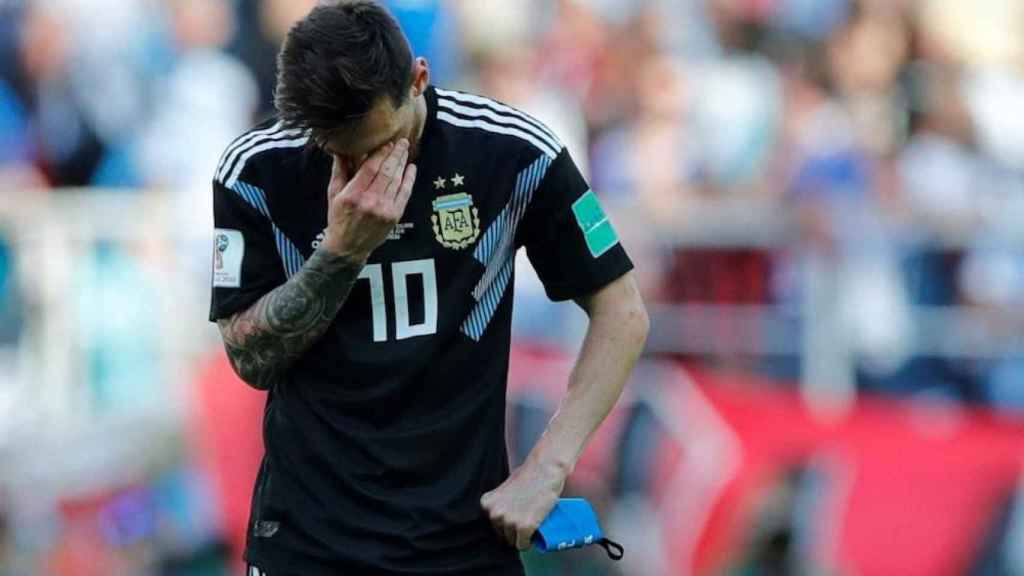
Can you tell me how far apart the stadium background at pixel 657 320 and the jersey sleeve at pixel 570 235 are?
503cm

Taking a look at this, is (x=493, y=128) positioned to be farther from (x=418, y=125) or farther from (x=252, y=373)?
(x=252, y=373)

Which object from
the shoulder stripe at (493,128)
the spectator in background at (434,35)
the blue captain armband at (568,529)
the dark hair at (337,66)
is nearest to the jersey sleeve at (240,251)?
the dark hair at (337,66)

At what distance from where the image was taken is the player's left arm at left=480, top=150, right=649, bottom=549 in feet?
13.8

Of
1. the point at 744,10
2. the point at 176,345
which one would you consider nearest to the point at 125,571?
the point at 176,345

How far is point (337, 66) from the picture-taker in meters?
3.78

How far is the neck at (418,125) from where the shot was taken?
4121mm

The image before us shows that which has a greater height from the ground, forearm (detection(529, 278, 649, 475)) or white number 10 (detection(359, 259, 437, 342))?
white number 10 (detection(359, 259, 437, 342))

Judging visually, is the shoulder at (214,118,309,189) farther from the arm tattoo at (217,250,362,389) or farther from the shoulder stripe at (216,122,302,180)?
the arm tattoo at (217,250,362,389)

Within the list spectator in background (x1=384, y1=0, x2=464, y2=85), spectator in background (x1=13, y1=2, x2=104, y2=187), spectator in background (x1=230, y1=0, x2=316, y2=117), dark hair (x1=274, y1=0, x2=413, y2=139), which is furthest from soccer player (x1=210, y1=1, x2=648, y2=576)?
spectator in background (x1=384, y1=0, x2=464, y2=85)

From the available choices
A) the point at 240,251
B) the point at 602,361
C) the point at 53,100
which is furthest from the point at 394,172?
the point at 53,100

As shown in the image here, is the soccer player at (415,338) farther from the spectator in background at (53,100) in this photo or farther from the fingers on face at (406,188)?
the spectator in background at (53,100)

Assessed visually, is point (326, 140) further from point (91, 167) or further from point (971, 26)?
point (971, 26)

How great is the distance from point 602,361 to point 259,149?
0.91 meters

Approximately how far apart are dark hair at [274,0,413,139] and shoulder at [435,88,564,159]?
343 millimetres
